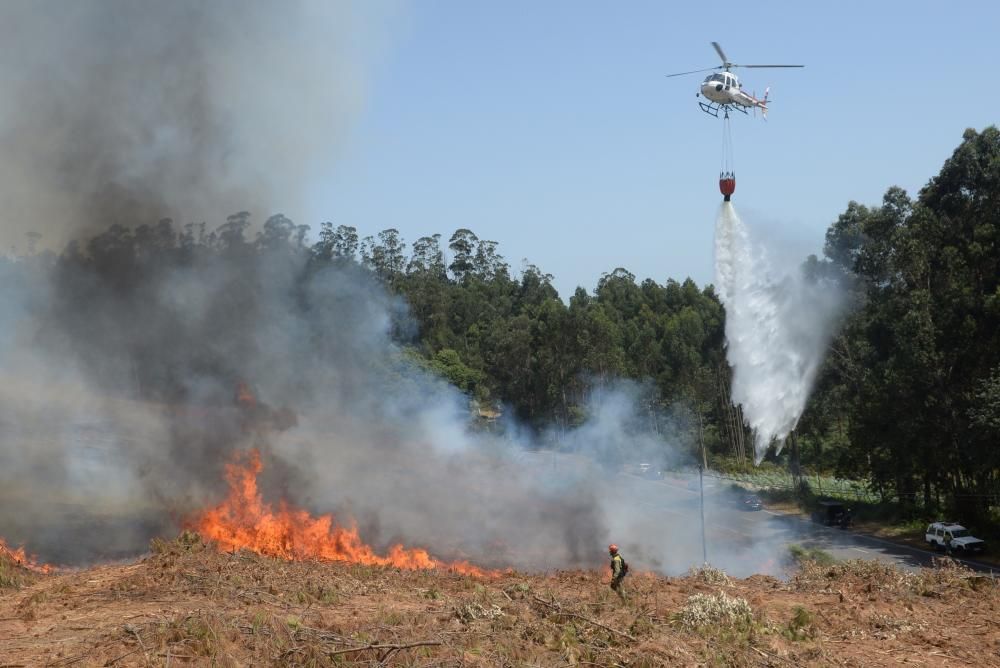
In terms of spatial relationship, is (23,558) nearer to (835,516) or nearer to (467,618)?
(467,618)

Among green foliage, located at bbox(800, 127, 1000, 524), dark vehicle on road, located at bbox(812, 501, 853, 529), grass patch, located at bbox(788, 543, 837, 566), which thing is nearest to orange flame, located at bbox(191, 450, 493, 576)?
grass patch, located at bbox(788, 543, 837, 566)

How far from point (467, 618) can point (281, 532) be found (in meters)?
13.0

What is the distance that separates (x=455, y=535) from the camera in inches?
1247

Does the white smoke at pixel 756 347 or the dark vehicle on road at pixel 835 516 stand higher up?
the white smoke at pixel 756 347

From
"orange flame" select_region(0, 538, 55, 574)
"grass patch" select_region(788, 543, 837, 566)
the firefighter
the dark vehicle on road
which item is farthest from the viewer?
the dark vehicle on road

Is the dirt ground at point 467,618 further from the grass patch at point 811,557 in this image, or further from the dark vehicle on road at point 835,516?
the dark vehicle on road at point 835,516

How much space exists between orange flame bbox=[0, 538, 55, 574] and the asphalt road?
21170mm

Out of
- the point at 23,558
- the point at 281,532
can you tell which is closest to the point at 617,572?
the point at 281,532

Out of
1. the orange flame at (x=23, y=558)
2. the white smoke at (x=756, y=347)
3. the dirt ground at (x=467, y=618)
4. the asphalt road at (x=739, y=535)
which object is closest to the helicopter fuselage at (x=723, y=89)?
the white smoke at (x=756, y=347)

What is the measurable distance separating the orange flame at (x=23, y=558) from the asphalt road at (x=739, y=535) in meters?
21.2

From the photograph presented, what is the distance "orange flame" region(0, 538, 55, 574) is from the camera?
937 inches

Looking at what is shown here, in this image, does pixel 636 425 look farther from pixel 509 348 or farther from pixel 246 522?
pixel 246 522

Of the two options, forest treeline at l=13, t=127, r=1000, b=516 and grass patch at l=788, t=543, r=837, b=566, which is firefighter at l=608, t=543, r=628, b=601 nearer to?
grass patch at l=788, t=543, r=837, b=566

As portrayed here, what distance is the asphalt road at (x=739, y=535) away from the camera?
33.6 meters
